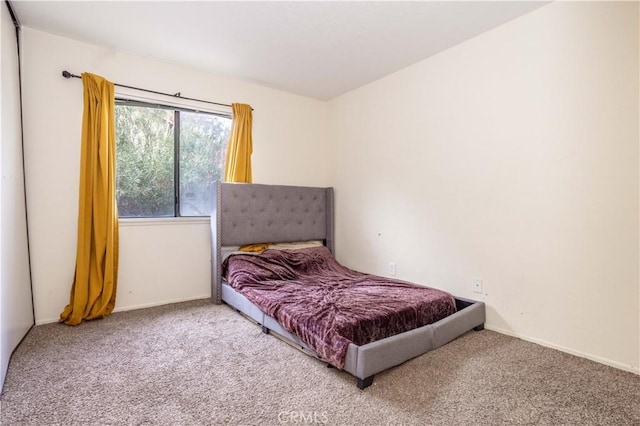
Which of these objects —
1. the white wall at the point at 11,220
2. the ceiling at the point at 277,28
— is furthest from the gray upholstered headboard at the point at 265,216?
the white wall at the point at 11,220

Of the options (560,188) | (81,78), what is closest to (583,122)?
(560,188)

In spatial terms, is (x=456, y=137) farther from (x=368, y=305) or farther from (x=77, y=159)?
(x=77, y=159)

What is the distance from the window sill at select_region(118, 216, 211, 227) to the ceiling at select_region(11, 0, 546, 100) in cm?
150

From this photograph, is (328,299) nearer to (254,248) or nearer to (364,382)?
(364,382)

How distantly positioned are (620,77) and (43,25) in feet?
13.0

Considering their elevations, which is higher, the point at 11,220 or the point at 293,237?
the point at 11,220

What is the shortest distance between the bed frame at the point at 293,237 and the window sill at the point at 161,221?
18cm

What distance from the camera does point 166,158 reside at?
3.21 metres

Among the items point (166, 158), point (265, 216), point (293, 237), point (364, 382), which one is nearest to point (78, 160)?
point (166, 158)

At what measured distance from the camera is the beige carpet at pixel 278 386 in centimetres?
147

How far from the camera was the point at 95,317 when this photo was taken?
2654 millimetres

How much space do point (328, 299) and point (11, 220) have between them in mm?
2119

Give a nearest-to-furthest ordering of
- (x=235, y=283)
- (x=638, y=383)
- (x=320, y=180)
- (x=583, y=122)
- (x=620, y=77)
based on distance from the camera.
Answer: (x=638, y=383), (x=620, y=77), (x=583, y=122), (x=235, y=283), (x=320, y=180)

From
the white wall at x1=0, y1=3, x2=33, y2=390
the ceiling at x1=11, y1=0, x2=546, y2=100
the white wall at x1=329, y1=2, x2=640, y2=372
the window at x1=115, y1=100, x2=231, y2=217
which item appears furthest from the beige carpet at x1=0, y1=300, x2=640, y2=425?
the ceiling at x1=11, y1=0, x2=546, y2=100
